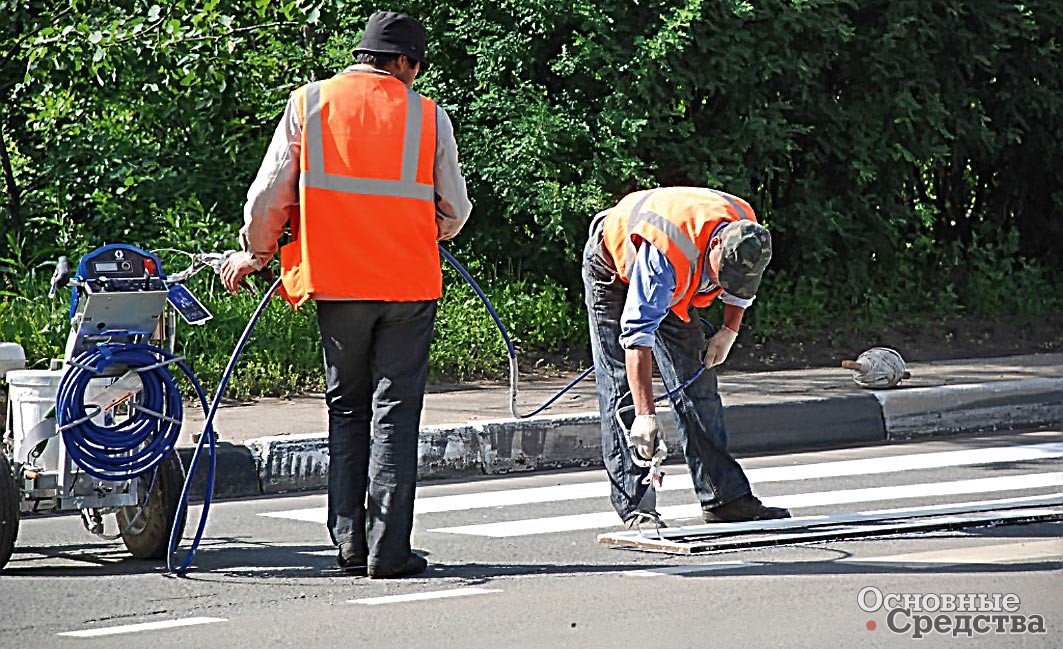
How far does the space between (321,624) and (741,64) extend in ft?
23.2

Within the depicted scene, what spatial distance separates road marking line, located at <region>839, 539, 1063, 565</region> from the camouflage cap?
1094 mm

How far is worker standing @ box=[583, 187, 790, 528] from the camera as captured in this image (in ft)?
19.6

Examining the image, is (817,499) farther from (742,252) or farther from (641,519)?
(742,252)

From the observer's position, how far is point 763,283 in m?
12.2

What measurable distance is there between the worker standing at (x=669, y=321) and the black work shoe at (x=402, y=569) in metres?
0.90

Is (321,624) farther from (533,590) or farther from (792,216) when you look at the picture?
(792,216)

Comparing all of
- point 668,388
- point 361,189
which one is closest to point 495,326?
point 668,388

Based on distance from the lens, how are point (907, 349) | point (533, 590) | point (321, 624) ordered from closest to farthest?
1. point (321, 624)
2. point (533, 590)
3. point (907, 349)

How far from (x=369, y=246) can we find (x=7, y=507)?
1.52 metres

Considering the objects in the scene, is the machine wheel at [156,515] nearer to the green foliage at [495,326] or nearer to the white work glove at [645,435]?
the white work glove at [645,435]

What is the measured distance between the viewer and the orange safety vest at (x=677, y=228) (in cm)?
598

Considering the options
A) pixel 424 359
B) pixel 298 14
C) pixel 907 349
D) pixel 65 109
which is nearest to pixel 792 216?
pixel 907 349

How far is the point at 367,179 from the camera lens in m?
5.70

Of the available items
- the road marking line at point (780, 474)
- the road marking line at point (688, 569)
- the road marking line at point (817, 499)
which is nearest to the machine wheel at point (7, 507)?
the road marking line at point (780, 474)
